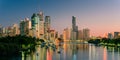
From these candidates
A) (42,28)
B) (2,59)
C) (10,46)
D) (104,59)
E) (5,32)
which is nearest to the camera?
(2,59)

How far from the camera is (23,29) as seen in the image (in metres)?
31.1

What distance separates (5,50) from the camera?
44.6 ft

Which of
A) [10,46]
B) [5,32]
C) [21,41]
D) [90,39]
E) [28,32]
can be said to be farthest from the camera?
[90,39]

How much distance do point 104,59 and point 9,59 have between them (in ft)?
13.4

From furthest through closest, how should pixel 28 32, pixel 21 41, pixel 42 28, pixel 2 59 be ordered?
pixel 42 28 → pixel 28 32 → pixel 21 41 → pixel 2 59

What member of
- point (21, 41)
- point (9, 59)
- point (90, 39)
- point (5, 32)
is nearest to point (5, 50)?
point (9, 59)

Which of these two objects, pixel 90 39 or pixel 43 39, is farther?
pixel 90 39

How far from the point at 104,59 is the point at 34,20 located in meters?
20.6

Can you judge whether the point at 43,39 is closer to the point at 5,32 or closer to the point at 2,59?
the point at 5,32

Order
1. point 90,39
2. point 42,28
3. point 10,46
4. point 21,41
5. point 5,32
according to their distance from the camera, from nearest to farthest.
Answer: point 10,46 → point 21,41 → point 5,32 → point 42,28 → point 90,39

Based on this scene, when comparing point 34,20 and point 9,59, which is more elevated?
point 34,20

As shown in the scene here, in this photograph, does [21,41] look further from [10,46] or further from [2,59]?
[2,59]

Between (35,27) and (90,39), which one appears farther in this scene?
(90,39)

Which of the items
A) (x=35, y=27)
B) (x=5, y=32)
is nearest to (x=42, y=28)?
(x=35, y=27)
